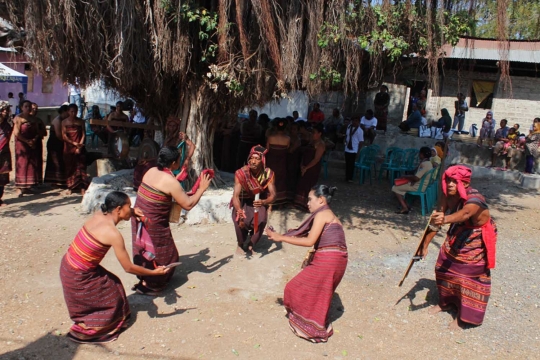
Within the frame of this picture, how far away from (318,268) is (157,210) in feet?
5.75

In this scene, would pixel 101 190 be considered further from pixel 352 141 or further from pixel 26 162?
pixel 352 141

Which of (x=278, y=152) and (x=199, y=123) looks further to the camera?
(x=278, y=152)

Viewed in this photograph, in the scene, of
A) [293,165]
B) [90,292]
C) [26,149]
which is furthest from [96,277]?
[26,149]

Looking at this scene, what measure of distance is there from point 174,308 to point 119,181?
3.94 meters

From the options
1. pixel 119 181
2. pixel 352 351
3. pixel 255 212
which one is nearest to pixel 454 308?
pixel 352 351

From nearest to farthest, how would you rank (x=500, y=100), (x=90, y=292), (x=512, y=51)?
1. (x=90, y=292)
2. (x=512, y=51)
3. (x=500, y=100)

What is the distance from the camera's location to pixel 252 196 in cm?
633

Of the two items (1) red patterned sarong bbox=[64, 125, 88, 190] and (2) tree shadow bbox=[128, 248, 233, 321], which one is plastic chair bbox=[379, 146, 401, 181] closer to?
(2) tree shadow bbox=[128, 248, 233, 321]

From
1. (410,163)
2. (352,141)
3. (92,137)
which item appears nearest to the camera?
(352,141)

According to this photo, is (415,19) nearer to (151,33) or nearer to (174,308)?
(151,33)

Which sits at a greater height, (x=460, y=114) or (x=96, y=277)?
(x=460, y=114)

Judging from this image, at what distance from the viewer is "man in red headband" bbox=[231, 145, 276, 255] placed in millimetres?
6105

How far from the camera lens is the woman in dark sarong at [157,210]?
493 centimetres

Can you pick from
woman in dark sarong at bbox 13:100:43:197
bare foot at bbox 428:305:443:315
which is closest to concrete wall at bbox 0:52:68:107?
woman in dark sarong at bbox 13:100:43:197
